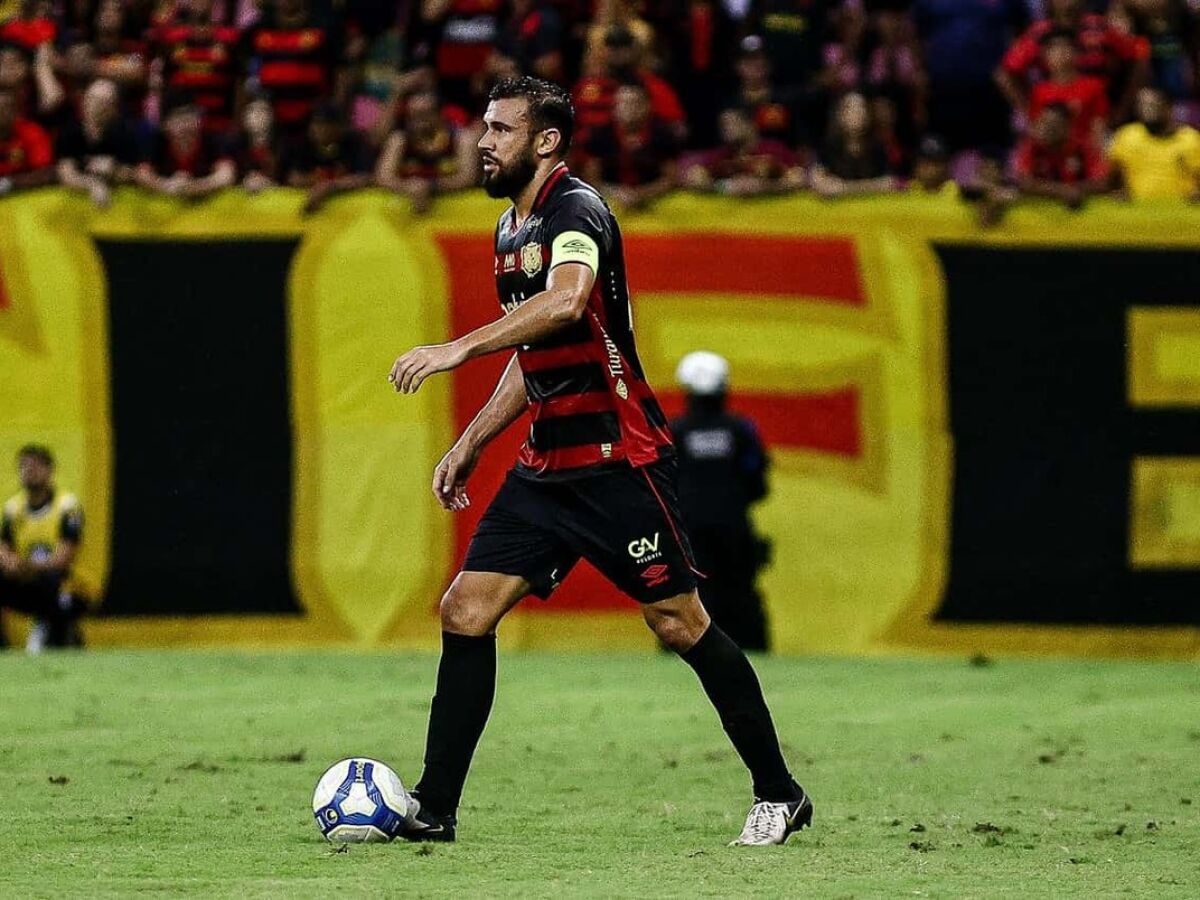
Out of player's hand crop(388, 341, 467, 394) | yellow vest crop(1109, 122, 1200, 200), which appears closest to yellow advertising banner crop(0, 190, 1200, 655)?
yellow vest crop(1109, 122, 1200, 200)

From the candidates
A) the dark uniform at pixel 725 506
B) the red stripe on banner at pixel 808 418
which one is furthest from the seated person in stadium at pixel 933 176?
the dark uniform at pixel 725 506

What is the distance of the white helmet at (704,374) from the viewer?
14.3 metres

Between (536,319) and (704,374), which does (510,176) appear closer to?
(536,319)

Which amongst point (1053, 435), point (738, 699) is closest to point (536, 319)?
point (738, 699)

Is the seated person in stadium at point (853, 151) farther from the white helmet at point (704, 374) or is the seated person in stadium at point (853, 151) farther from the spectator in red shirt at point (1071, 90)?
the white helmet at point (704, 374)

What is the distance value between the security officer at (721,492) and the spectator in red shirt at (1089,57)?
11.3 feet

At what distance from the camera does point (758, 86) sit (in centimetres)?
1606

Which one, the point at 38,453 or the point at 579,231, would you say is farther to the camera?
the point at 38,453

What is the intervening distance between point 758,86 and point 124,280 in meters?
4.54

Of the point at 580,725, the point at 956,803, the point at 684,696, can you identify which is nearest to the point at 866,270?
the point at 684,696

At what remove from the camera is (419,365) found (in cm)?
635

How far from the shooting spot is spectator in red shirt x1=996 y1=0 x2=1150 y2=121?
1602cm

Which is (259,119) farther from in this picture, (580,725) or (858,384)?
(580,725)

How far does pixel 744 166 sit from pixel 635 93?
881 mm
